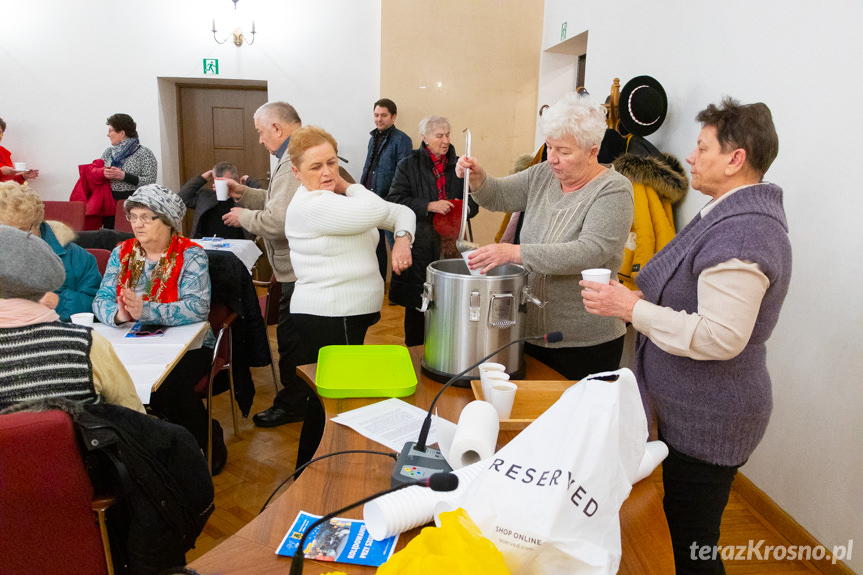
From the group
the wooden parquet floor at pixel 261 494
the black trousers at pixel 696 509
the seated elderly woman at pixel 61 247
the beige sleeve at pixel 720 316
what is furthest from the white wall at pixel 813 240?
the seated elderly woman at pixel 61 247

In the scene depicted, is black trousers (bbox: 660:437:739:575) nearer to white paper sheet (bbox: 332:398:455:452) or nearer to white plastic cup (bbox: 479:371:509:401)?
white plastic cup (bbox: 479:371:509:401)

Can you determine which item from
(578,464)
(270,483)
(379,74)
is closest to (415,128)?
(379,74)

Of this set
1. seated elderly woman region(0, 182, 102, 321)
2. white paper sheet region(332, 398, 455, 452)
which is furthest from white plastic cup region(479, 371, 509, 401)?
seated elderly woman region(0, 182, 102, 321)

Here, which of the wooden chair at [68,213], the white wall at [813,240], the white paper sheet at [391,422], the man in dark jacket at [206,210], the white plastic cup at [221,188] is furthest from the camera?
the wooden chair at [68,213]

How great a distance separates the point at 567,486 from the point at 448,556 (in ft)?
0.63

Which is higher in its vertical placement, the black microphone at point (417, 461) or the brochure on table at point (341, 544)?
the black microphone at point (417, 461)

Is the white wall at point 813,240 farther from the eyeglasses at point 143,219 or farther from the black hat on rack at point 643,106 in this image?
the eyeglasses at point 143,219

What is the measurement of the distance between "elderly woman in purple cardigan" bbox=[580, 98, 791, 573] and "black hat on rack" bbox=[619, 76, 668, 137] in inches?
70.5

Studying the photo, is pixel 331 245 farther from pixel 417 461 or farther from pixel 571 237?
pixel 417 461

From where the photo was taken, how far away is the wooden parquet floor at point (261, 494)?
2.12 m

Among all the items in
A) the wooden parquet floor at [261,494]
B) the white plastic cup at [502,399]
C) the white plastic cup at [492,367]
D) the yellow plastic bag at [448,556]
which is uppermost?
the yellow plastic bag at [448,556]

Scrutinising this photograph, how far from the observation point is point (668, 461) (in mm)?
1416

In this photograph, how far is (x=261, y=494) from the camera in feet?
7.98

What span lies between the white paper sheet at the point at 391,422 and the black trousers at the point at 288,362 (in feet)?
3.66
